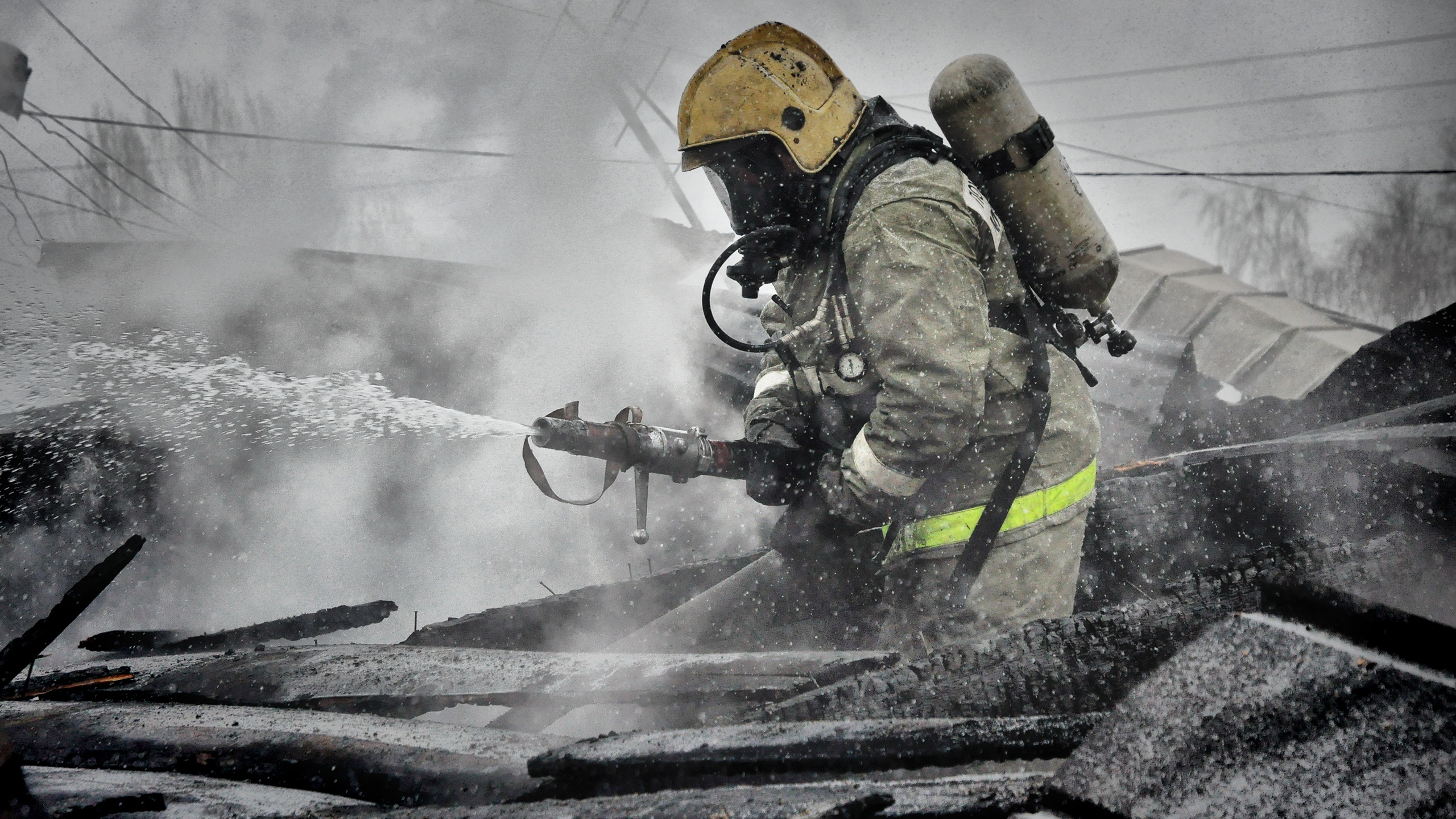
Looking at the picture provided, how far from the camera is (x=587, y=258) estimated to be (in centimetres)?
904

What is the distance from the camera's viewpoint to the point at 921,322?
2242 mm

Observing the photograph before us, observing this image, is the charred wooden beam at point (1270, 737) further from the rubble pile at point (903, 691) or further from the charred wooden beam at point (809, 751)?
the charred wooden beam at point (809, 751)

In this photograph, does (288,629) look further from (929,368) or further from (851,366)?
(929,368)

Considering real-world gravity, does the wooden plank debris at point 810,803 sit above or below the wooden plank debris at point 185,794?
below

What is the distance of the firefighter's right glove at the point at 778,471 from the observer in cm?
290

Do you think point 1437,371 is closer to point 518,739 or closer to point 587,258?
point 518,739

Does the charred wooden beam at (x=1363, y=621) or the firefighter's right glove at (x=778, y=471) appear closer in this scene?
the charred wooden beam at (x=1363, y=621)

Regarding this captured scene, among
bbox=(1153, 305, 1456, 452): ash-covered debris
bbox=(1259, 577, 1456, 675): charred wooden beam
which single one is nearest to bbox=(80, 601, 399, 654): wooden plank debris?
bbox=(1259, 577, 1456, 675): charred wooden beam

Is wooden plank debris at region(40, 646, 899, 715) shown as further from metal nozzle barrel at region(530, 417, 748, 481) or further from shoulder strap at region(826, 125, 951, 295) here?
shoulder strap at region(826, 125, 951, 295)

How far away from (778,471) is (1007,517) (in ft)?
2.71

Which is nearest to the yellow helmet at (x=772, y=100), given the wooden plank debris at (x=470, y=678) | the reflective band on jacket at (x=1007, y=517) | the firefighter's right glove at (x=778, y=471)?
the firefighter's right glove at (x=778, y=471)

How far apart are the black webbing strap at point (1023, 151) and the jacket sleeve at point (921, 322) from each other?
29cm

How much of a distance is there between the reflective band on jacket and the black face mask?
44.2 inches

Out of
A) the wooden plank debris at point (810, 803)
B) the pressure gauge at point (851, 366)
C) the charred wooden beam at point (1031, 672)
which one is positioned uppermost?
the pressure gauge at point (851, 366)
